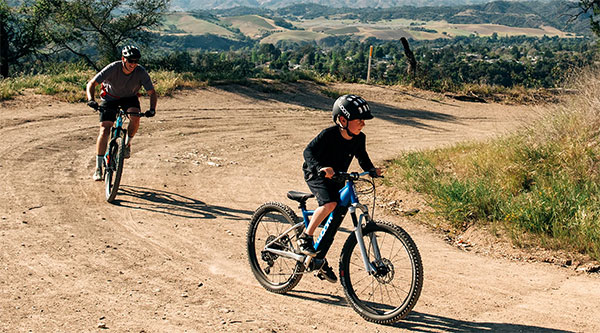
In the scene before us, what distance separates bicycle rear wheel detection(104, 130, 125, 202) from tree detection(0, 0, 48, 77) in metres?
20.7

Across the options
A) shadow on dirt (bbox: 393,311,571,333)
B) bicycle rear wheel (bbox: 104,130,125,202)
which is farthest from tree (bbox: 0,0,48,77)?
shadow on dirt (bbox: 393,311,571,333)

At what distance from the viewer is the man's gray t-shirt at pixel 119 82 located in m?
8.35

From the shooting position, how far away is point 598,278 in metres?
6.07

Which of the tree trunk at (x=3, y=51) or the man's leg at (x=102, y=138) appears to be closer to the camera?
the man's leg at (x=102, y=138)

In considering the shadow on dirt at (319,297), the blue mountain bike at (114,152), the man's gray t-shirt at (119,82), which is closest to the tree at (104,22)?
the man's gray t-shirt at (119,82)

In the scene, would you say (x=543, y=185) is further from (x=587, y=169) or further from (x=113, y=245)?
(x=113, y=245)

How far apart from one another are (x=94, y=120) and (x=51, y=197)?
19.0 feet

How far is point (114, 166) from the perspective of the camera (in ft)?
27.6

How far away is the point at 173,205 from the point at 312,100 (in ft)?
36.4

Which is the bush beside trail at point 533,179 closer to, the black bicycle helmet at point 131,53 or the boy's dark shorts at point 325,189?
the boy's dark shorts at point 325,189

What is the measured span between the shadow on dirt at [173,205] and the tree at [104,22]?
17464 mm

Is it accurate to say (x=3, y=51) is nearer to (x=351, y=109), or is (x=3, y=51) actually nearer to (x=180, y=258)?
(x=180, y=258)

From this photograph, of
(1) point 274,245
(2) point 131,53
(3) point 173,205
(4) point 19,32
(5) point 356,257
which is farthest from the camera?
(4) point 19,32

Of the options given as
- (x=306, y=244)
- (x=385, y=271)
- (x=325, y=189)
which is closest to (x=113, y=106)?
(x=306, y=244)
